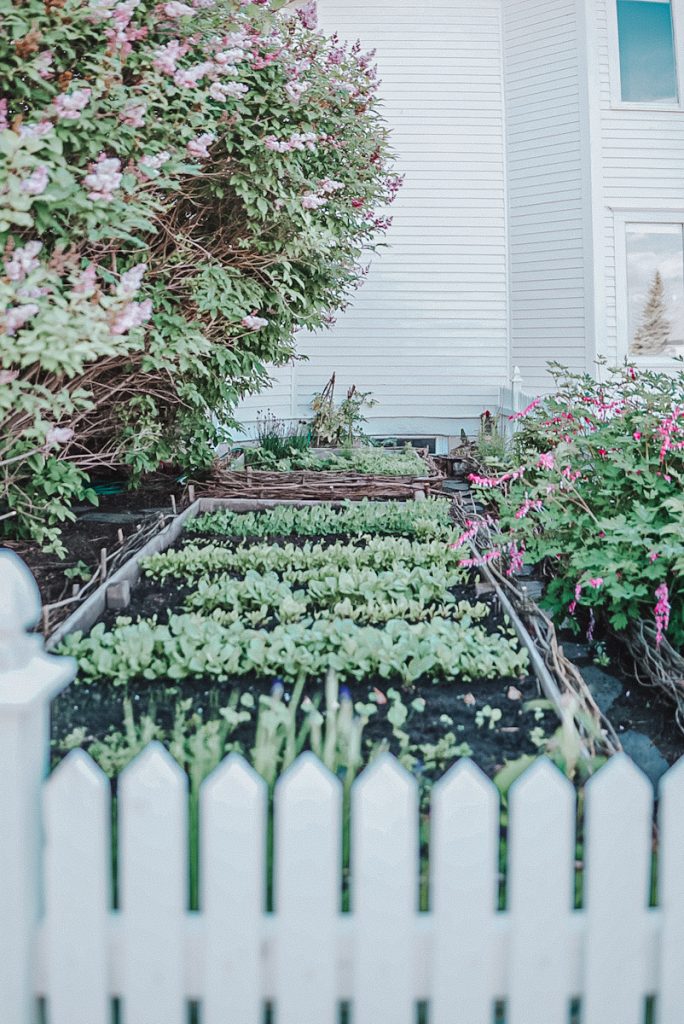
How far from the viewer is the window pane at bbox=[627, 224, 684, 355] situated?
9.60 m

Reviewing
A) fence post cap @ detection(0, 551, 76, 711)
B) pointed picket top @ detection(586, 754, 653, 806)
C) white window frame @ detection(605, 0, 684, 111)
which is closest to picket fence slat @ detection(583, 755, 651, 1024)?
pointed picket top @ detection(586, 754, 653, 806)

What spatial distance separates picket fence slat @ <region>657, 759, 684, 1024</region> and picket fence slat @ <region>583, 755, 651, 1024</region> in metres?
0.03

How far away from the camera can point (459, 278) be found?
10.3 meters

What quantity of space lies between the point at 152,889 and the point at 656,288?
9707 mm

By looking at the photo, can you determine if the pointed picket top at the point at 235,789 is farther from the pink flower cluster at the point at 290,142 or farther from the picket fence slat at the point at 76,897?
the pink flower cluster at the point at 290,142

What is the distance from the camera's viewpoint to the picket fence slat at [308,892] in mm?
1268

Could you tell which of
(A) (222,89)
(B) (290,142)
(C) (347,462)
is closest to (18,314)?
(A) (222,89)

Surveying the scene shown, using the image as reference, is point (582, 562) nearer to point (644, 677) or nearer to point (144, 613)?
point (644, 677)

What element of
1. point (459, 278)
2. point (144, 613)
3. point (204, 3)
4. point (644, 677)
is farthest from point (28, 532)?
point (459, 278)

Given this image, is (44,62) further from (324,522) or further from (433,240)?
(433,240)

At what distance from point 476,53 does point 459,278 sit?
8.98ft

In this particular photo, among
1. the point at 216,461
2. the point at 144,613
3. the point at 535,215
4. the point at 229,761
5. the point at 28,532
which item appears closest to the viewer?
the point at 229,761

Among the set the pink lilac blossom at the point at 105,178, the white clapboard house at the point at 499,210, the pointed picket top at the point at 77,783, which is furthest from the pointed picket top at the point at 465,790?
the white clapboard house at the point at 499,210

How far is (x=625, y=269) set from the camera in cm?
948
